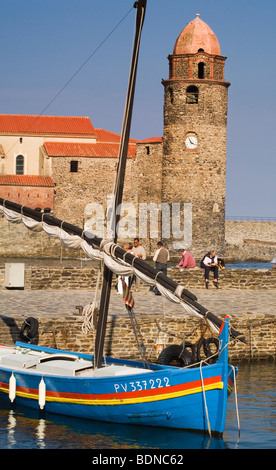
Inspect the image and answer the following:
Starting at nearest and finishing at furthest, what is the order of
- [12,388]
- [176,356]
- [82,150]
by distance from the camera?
[12,388]
[176,356]
[82,150]

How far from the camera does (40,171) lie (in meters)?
54.9

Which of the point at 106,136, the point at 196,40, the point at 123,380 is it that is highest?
the point at 196,40

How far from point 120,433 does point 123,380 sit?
81cm

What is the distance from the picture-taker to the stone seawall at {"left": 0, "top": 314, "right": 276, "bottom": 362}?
16953mm

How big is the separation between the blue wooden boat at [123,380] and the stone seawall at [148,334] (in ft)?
5.66

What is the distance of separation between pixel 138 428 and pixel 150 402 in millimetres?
561

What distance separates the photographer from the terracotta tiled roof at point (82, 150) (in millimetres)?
52812

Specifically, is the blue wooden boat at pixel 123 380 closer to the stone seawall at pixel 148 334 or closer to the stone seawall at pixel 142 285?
the stone seawall at pixel 148 334

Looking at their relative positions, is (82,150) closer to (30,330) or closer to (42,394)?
(30,330)

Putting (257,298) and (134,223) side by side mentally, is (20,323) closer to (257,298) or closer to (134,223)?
(257,298)

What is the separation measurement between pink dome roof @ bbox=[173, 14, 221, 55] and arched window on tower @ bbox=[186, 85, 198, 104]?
2.12 metres

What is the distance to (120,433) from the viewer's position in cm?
1235

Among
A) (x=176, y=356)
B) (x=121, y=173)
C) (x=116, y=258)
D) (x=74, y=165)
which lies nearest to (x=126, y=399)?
(x=116, y=258)

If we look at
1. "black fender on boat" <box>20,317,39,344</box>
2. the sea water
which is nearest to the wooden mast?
the sea water
